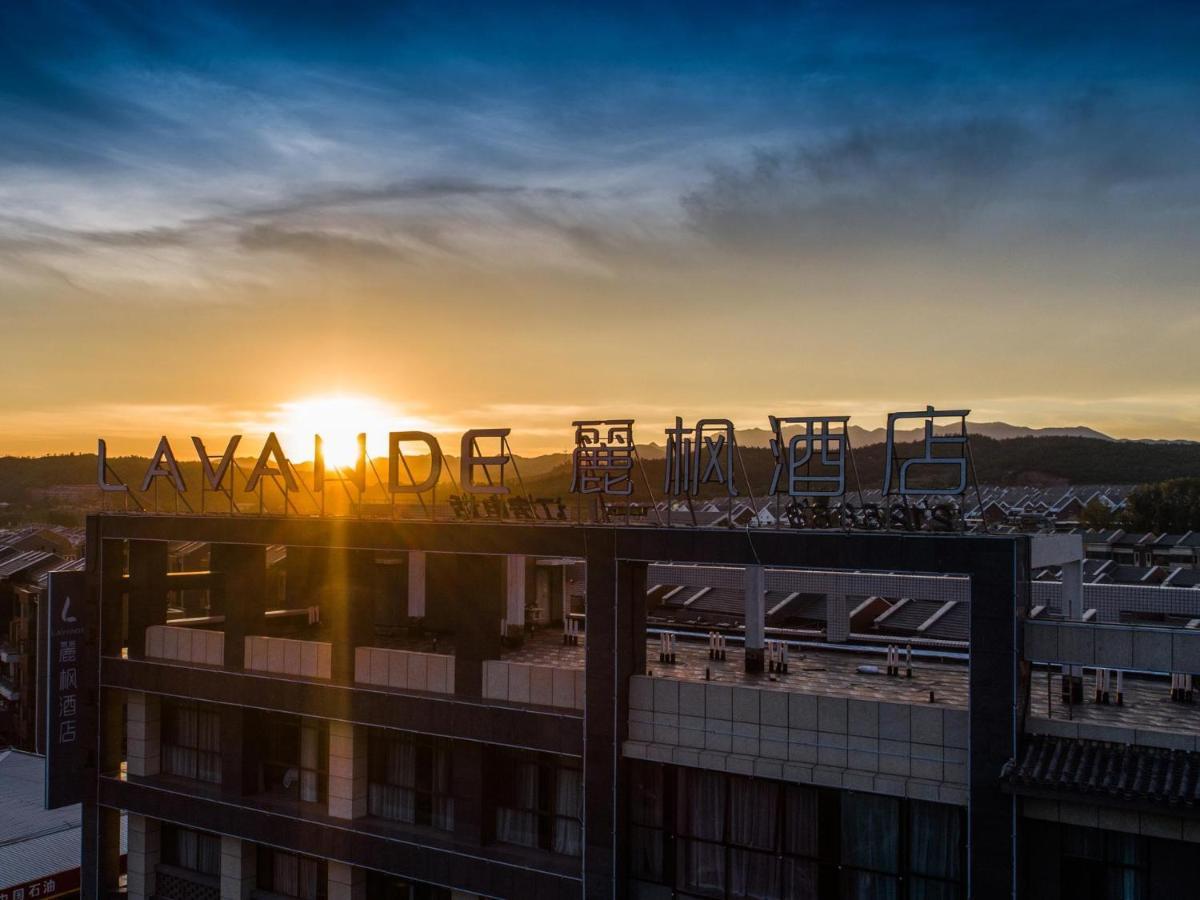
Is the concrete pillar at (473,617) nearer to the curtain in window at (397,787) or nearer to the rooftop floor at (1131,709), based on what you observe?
the curtain in window at (397,787)

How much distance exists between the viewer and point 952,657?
37.8m

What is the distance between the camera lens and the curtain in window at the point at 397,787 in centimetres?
3744

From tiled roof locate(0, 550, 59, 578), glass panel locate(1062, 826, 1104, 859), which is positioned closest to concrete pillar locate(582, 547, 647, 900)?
glass panel locate(1062, 826, 1104, 859)

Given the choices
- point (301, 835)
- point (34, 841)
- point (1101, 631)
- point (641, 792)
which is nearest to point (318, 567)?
point (301, 835)

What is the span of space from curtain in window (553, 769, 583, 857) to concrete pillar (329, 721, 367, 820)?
844 centimetres

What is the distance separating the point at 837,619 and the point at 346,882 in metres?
22.0

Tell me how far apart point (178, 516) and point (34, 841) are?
2488cm

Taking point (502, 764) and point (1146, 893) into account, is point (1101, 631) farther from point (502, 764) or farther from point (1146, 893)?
point (502, 764)

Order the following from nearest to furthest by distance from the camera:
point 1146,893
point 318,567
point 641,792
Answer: point 1146,893, point 641,792, point 318,567

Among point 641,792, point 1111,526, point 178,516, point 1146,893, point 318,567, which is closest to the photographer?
point 1146,893

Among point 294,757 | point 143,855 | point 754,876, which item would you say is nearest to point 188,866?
point 143,855

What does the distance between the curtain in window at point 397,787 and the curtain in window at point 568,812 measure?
631 centimetres

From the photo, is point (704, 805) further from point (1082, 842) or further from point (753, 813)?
point (1082, 842)

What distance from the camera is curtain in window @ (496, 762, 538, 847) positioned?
3488cm
